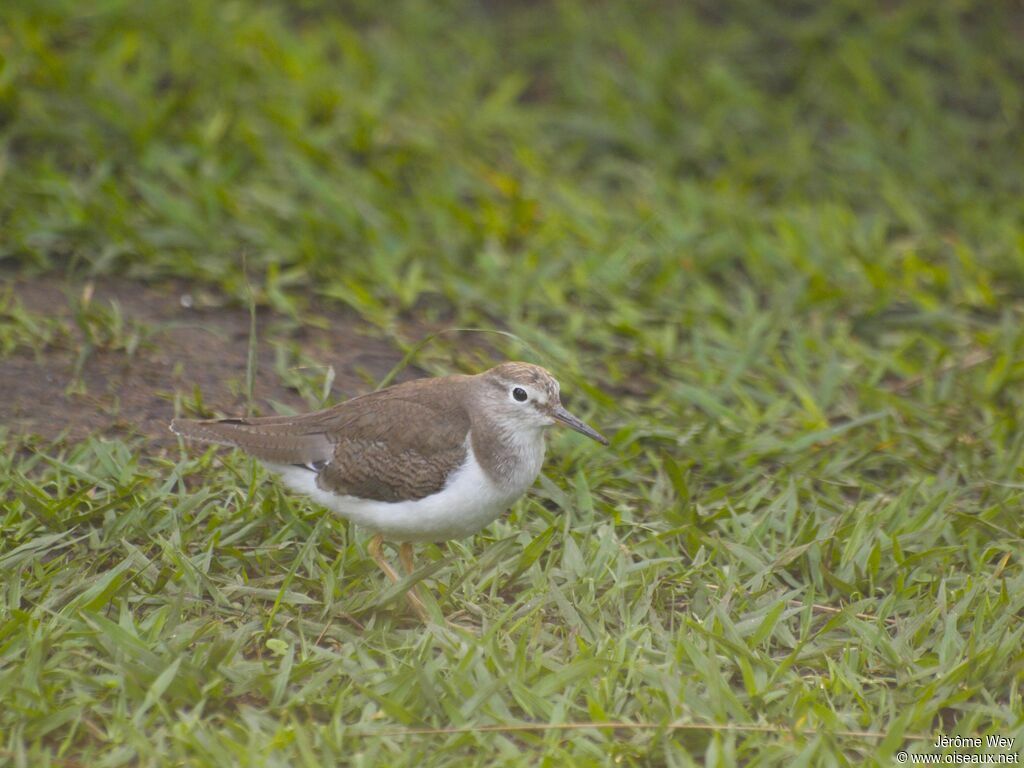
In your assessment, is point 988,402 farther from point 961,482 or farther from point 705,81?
point 705,81

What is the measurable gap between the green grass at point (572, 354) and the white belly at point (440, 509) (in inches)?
10.1

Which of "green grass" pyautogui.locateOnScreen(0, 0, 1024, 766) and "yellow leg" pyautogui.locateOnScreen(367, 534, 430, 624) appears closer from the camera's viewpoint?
"green grass" pyautogui.locateOnScreen(0, 0, 1024, 766)

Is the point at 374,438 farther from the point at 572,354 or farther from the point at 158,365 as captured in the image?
the point at 572,354

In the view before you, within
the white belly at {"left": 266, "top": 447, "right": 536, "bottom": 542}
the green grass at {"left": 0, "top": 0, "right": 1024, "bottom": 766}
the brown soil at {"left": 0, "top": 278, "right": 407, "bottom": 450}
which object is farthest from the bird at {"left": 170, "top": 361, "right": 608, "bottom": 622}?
the brown soil at {"left": 0, "top": 278, "right": 407, "bottom": 450}

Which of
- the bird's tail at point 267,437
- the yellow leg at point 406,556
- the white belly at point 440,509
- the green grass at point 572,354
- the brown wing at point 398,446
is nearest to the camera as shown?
the green grass at point 572,354

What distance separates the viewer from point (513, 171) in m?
8.09

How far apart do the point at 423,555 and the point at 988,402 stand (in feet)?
9.37

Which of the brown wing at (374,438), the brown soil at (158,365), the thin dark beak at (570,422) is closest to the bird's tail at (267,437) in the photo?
the brown wing at (374,438)

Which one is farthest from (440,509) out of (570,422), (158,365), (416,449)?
(158,365)

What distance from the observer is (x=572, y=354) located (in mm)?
6473

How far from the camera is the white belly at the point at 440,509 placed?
14.9 ft

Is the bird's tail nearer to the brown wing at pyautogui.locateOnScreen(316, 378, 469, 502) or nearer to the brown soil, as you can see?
the brown wing at pyautogui.locateOnScreen(316, 378, 469, 502)

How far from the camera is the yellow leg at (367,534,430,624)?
4.65 meters

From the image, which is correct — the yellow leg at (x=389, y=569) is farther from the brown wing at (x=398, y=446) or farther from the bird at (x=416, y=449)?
the brown wing at (x=398, y=446)
